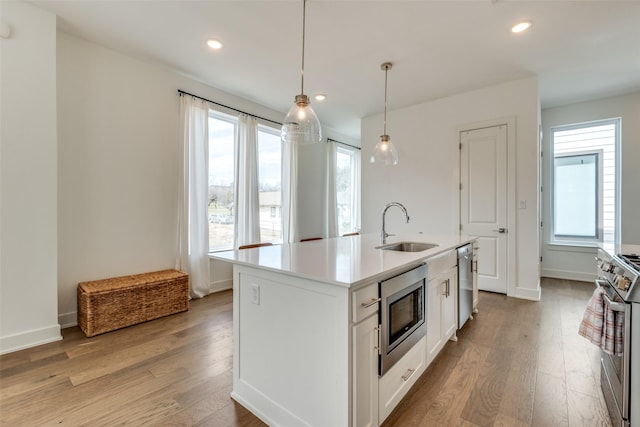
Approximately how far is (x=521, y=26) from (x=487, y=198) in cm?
216

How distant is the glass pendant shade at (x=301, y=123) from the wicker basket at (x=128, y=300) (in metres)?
2.13

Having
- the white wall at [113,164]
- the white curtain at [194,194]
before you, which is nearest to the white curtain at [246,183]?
the white curtain at [194,194]

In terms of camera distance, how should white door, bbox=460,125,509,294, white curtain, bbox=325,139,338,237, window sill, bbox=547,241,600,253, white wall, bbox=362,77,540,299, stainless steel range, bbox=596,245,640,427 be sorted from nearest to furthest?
1. stainless steel range, bbox=596,245,640,427
2. white wall, bbox=362,77,540,299
3. white door, bbox=460,125,509,294
4. window sill, bbox=547,241,600,253
5. white curtain, bbox=325,139,338,237

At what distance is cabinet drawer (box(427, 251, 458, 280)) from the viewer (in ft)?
6.71

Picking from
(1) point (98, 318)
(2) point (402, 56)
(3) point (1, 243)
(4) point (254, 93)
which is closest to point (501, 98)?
(2) point (402, 56)

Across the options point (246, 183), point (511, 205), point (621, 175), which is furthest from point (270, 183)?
point (621, 175)

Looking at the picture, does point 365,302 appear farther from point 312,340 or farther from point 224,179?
point 224,179

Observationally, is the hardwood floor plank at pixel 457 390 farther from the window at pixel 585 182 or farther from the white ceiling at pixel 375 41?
the window at pixel 585 182

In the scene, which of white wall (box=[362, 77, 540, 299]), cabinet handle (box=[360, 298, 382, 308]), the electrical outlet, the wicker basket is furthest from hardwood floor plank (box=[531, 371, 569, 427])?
the wicker basket

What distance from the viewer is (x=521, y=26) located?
8.73 ft

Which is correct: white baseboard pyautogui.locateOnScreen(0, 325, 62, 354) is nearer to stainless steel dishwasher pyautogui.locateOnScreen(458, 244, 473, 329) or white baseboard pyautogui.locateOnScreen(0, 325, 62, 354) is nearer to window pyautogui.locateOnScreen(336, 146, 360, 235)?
stainless steel dishwasher pyautogui.locateOnScreen(458, 244, 473, 329)

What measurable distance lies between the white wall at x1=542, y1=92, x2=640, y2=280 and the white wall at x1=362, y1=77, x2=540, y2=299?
1.76 m

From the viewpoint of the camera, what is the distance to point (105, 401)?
176 cm

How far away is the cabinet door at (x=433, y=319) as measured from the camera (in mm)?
2021
